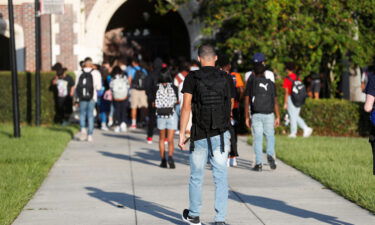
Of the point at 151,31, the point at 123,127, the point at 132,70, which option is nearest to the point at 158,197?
the point at 123,127

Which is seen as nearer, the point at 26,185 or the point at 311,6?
the point at 26,185

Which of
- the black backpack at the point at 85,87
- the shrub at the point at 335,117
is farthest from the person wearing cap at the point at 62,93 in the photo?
the shrub at the point at 335,117

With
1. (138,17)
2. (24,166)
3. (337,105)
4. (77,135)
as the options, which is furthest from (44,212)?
(138,17)

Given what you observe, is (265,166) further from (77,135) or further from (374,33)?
(374,33)

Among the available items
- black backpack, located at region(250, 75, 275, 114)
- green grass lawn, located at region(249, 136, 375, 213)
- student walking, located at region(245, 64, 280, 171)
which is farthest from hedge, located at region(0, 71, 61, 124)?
black backpack, located at region(250, 75, 275, 114)

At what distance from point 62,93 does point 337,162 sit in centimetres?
900

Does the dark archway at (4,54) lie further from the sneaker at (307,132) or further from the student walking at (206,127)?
the student walking at (206,127)

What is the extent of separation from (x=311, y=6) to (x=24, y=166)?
378 inches

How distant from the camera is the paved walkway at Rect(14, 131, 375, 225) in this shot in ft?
26.5

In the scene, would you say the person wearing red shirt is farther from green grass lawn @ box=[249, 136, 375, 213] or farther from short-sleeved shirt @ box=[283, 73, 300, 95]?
green grass lawn @ box=[249, 136, 375, 213]

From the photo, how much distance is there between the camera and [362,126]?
704 inches

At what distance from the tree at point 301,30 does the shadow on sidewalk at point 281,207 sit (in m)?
9.11

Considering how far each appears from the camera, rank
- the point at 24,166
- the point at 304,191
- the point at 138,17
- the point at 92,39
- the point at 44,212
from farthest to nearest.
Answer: the point at 138,17
the point at 92,39
the point at 24,166
the point at 304,191
the point at 44,212

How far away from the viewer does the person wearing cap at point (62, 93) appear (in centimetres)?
1939
